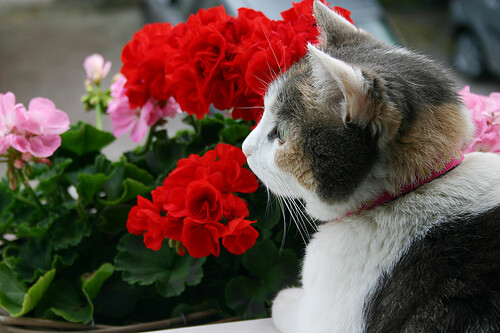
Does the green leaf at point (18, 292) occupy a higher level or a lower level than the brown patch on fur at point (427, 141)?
lower

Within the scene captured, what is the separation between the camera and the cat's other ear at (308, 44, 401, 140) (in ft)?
1.65

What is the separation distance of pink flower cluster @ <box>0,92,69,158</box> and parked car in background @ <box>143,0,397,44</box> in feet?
2.03

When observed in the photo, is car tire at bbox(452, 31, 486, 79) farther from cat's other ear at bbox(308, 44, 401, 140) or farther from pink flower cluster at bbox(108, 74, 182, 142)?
cat's other ear at bbox(308, 44, 401, 140)

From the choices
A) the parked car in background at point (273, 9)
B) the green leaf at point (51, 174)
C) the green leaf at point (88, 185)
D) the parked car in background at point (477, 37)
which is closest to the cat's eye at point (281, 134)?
the green leaf at point (88, 185)

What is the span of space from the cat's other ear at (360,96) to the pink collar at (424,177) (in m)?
0.09

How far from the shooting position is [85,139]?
41.1 inches

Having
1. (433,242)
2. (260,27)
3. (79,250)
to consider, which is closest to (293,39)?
(260,27)

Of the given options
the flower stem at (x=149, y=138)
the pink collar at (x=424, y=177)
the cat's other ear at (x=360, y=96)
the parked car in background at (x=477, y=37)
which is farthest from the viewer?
the parked car in background at (x=477, y=37)

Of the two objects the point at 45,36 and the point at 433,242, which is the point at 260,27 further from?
the point at 45,36

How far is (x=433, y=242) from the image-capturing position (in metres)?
0.59

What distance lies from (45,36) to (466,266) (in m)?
5.76

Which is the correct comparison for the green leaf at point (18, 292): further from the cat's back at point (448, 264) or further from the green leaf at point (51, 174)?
the cat's back at point (448, 264)

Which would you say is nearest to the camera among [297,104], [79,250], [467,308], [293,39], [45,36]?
[467,308]

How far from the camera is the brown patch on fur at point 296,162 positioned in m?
0.64
